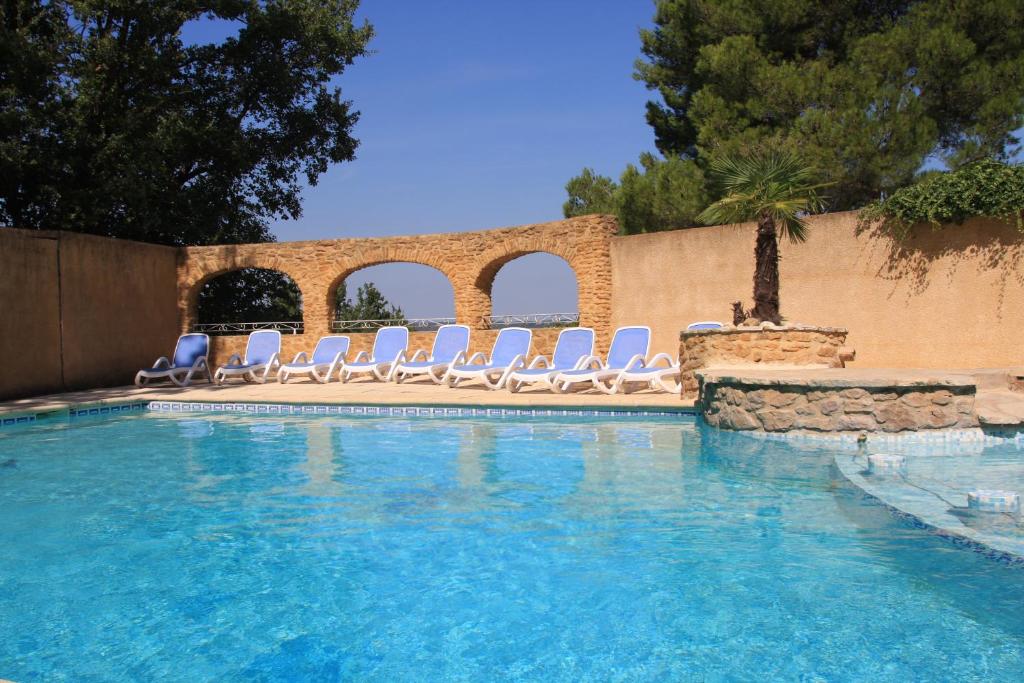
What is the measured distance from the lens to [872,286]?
33.2ft

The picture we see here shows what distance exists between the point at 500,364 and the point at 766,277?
3723 millimetres

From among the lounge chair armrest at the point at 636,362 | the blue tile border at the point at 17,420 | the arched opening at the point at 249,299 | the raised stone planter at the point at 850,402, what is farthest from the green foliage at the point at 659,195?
the blue tile border at the point at 17,420

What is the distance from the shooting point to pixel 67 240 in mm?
11672

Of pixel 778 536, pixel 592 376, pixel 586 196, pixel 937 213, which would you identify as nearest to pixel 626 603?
pixel 778 536

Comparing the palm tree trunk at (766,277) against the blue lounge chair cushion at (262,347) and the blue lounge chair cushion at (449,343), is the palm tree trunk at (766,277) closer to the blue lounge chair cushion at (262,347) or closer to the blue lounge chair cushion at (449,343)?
the blue lounge chair cushion at (449,343)

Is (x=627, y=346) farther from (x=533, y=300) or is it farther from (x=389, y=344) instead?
(x=533, y=300)

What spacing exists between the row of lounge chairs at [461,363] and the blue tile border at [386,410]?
1.24 meters

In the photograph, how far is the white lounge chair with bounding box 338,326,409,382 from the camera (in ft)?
38.7

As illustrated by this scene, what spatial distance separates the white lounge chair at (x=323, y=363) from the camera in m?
12.0

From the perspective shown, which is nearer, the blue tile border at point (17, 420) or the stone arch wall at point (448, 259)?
the blue tile border at point (17, 420)

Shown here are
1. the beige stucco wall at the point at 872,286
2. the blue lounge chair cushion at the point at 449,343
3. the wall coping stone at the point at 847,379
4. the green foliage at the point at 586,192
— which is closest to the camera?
the wall coping stone at the point at 847,379

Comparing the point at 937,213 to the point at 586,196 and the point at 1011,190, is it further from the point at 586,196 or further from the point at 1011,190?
the point at 586,196

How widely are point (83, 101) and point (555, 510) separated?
14.4 m

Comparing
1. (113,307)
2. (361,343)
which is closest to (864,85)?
(361,343)
